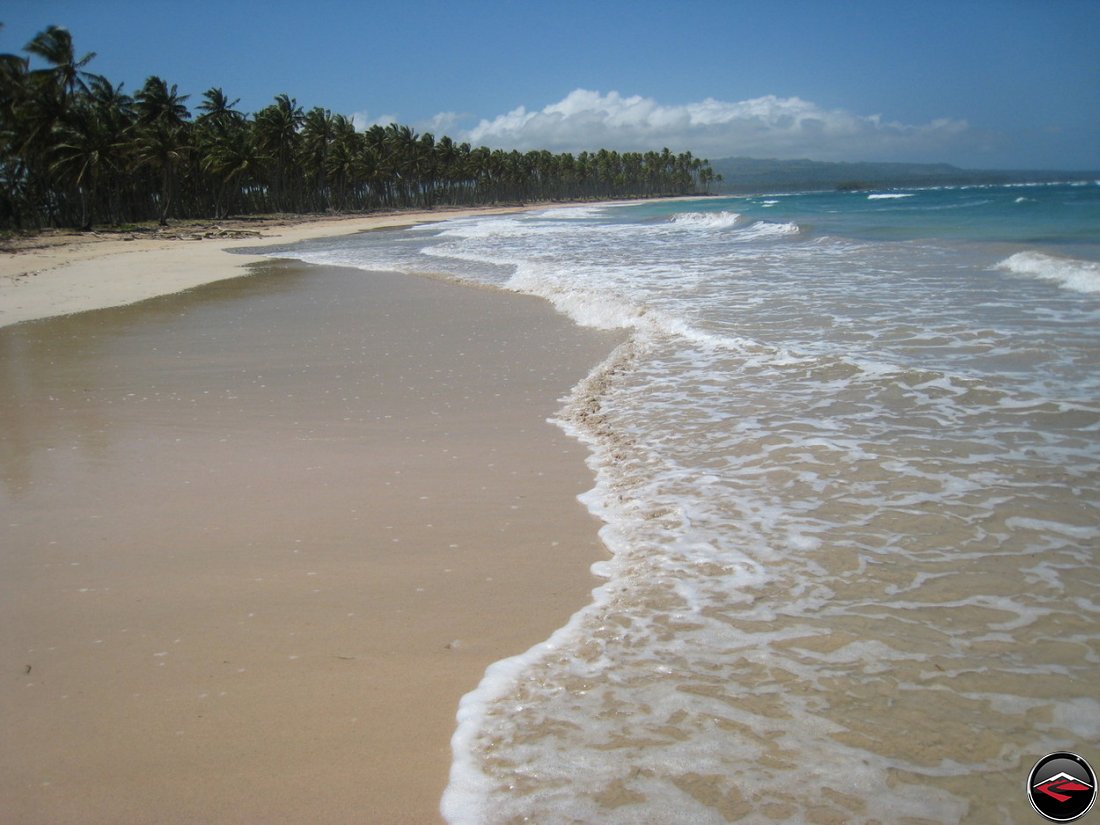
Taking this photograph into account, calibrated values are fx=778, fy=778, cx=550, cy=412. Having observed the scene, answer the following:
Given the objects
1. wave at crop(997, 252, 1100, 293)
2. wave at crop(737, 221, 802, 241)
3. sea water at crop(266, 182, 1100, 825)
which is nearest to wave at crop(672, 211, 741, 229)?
wave at crop(737, 221, 802, 241)

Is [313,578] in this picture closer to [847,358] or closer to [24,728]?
[24,728]

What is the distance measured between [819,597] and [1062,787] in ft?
4.25

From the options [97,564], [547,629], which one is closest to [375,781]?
[547,629]

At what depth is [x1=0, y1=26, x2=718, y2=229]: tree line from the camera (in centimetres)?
5078

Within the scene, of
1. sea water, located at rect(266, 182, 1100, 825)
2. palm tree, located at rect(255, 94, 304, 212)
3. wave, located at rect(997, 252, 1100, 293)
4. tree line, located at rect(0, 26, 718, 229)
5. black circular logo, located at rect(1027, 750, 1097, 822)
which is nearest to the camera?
black circular logo, located at rect(1027, 750, 1097, 822)

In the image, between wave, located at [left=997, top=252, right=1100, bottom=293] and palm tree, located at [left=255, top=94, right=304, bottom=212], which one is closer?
wave, located at [left=997, top=252, right=1100, bottom=293]

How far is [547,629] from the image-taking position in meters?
3.53

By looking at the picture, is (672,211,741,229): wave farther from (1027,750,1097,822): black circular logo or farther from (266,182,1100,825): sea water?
(1027,750,1097,822): black circular logo

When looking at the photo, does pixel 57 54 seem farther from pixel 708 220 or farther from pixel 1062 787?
pixel 1062 787

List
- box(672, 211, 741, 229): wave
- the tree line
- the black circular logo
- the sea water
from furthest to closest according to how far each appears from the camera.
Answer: the tree line, box(672, 211, 741, 229): wave, the sea water, the black circular logo

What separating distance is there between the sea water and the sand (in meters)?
0.33

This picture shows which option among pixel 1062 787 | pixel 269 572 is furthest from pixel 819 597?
pixel 269 572

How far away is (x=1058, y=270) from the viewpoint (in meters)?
14.1

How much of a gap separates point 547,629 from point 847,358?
5924 millimetres
